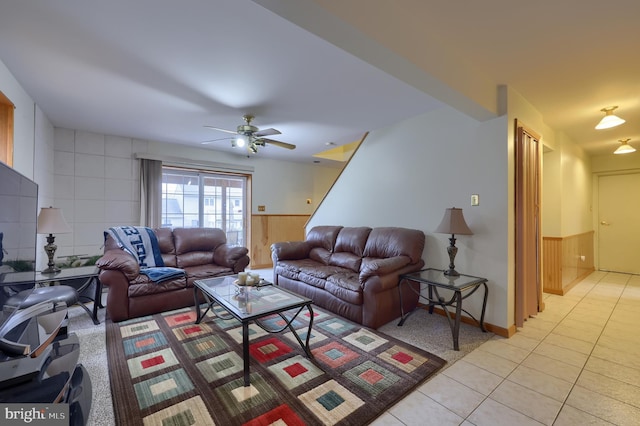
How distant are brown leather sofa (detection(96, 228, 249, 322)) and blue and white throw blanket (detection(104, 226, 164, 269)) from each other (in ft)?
0.29

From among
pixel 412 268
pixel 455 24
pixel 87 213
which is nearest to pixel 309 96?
pixel 455 24

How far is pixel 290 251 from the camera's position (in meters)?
4.10

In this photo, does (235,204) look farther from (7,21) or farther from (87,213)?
(7,21)

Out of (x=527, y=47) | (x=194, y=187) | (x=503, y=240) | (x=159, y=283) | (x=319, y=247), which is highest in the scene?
(x=527, y=47)

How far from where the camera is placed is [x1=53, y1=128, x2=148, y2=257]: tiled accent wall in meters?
3.95

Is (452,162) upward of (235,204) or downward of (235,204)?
upward

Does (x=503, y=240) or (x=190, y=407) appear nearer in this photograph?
(x=190, y=407)

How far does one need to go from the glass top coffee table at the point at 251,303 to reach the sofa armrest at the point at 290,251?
1251 mm

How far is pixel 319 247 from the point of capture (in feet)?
13.9

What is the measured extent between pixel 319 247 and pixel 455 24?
320 centimetres

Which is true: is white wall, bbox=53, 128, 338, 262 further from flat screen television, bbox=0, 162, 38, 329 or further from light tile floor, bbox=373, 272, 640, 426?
light tile floor, bbox=373, 272, 640, 426

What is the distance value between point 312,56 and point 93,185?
4.09 metres

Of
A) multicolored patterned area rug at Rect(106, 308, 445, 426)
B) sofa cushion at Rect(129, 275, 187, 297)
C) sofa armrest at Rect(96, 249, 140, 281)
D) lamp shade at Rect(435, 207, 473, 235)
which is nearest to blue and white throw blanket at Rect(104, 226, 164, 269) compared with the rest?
sofa armrest at Rect(96, 249, 140, 281)

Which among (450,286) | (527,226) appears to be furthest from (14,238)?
(527,226)
